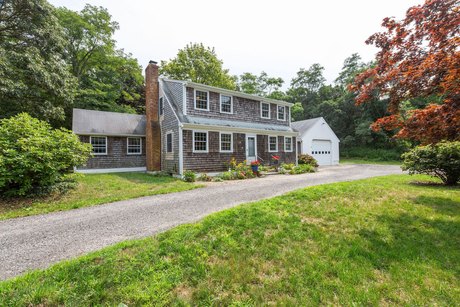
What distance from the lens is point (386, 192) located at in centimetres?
671

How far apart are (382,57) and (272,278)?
17.1 ft

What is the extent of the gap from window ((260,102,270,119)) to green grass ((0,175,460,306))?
12.8 meters

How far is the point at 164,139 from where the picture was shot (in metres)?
14.4

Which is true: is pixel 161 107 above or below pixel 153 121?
above

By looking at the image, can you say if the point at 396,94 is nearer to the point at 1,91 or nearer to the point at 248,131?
the point at 248,131

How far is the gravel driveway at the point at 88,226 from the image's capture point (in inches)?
134

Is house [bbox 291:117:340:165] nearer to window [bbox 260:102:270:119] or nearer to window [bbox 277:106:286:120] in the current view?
window [bbox 277:106:286:120]

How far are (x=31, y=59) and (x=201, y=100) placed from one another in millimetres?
10750

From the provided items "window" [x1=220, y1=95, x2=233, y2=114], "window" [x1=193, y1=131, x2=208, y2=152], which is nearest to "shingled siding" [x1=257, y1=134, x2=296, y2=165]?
"window" [x1=220, y1=95, x2=233, y2=114]

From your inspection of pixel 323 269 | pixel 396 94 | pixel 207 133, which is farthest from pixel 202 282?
pixel 207 133

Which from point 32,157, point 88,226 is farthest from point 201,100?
point 88,226

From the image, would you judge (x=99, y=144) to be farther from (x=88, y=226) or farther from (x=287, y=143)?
(x=287, y=143)

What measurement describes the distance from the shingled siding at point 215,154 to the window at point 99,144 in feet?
22.9

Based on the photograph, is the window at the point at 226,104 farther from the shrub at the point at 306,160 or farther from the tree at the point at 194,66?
the tree at the point at 194,66
